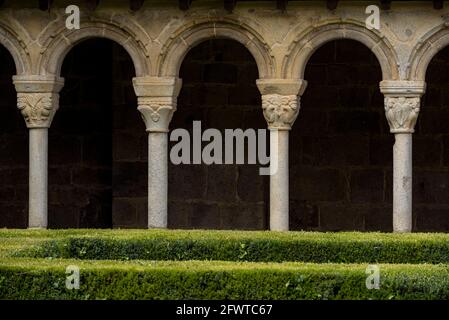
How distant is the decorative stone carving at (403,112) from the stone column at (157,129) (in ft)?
8.93

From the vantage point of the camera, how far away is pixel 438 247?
18484 millimetres

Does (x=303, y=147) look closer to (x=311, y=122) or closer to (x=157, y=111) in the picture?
(x=311, y=122)

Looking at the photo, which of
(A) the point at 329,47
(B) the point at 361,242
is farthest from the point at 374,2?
(B) the point at 361,242

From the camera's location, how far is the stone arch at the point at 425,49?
76.4ft

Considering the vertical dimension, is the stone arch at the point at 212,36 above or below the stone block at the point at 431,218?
above

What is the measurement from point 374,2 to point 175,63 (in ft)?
8.52

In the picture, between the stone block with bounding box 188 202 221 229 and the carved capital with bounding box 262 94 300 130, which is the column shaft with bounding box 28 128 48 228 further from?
the stone block with bounding box 188 202 221 229

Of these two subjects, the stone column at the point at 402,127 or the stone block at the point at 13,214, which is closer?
the stone column at the point at 402,127

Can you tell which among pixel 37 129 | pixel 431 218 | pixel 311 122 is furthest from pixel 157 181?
pixel 431 218

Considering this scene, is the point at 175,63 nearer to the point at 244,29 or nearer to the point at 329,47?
the point at 244,29

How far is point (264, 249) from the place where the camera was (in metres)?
18.5

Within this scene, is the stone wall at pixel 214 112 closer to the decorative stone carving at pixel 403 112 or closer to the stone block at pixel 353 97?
the stone block at pixel 353 97

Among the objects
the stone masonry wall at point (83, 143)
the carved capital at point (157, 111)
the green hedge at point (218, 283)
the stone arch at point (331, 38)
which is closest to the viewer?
the green hedge at point (218, 283)

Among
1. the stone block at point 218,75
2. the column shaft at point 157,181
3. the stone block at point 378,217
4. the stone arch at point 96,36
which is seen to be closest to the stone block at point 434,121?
the stone block at point 378,217
